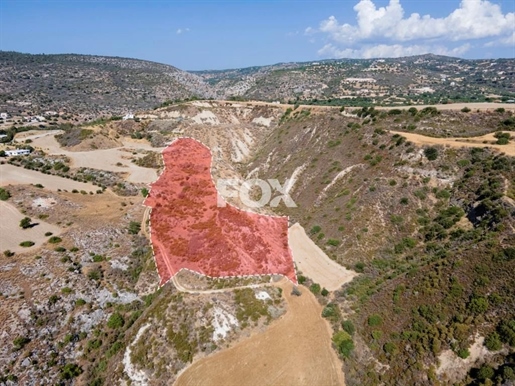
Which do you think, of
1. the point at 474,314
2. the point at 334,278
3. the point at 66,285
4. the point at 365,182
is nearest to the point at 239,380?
the point at 334,278

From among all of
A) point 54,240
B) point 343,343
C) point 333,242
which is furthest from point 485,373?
point 54,240

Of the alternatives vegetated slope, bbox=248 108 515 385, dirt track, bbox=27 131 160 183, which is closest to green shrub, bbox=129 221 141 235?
dirt track, bbox=27 131 160 183

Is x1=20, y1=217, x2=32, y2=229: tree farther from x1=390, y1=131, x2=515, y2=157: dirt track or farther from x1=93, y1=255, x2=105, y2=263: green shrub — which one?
x1=390, y1=131, x2=515, y2=157: dirt track

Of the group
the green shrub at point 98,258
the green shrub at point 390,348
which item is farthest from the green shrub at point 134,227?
the green shrub at point 390,348

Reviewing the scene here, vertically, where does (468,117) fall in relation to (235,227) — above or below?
above

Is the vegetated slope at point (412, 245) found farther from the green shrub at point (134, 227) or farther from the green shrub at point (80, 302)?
the green shrub at point (80, 302)

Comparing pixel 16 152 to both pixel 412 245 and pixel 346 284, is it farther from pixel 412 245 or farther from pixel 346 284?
pixel 412 245

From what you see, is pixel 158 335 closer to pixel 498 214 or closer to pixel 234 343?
pixel 234 343

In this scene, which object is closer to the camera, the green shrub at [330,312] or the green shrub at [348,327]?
the green shrub at [348,327]
